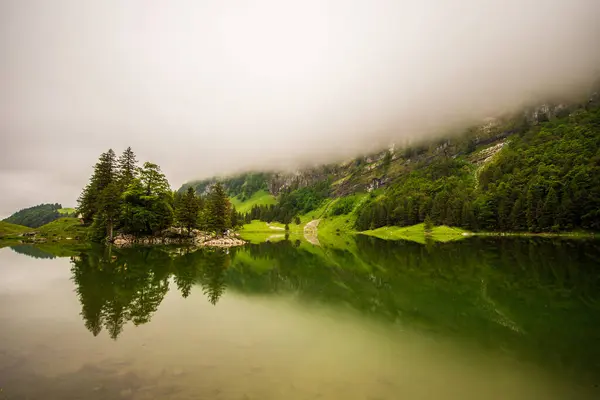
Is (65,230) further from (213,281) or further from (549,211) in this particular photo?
(549,211)

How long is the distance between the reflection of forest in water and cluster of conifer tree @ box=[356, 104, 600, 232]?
76364mm

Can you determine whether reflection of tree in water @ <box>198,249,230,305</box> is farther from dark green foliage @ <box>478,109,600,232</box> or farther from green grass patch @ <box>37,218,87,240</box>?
dark green foliage @ <box>478,109,600,232</box>

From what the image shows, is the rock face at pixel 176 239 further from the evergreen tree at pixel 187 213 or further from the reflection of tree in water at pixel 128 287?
the reflection of tree in water at pixel 128 287

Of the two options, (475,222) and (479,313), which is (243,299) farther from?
(475,222)

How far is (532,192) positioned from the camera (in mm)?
109688

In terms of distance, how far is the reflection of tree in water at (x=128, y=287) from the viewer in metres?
16.4

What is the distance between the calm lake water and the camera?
365 inches

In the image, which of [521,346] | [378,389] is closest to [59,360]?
[378,389]

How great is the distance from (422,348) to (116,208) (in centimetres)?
8041

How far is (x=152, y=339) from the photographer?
13.4 metres

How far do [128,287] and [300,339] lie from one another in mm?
16979

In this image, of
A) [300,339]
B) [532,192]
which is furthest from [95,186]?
[532,192]

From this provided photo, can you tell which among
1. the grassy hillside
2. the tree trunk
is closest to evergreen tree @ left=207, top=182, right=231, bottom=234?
the tree trunk

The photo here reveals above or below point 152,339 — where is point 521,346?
below
